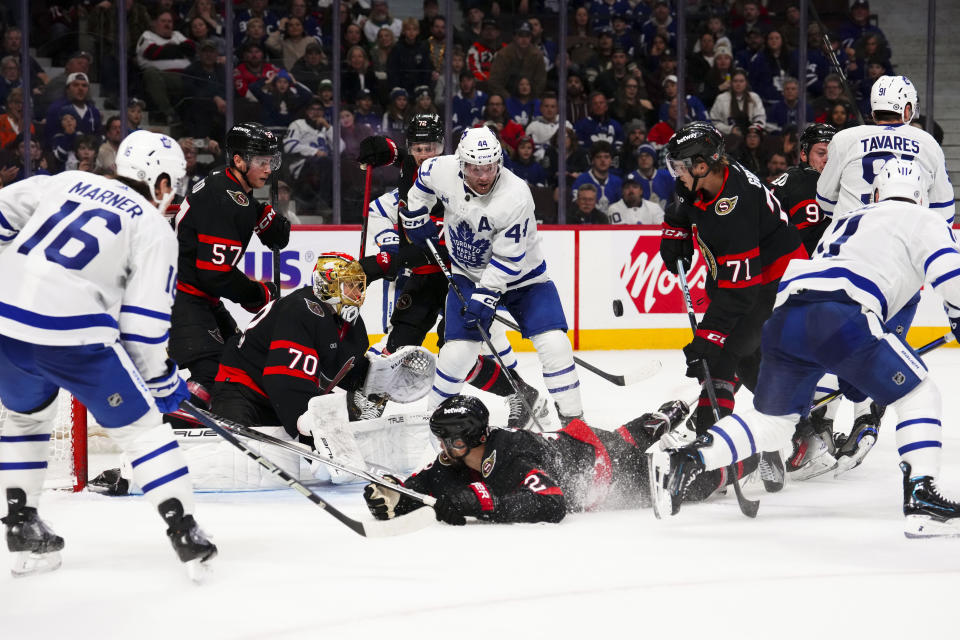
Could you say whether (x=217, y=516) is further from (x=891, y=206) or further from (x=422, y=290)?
(x=891, y=206)

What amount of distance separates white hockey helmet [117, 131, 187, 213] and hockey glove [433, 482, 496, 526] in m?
1.12

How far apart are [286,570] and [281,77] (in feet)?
18.2

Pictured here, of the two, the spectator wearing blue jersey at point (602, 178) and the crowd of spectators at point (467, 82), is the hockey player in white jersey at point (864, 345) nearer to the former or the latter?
the crowd of spectators at point (467, 82)

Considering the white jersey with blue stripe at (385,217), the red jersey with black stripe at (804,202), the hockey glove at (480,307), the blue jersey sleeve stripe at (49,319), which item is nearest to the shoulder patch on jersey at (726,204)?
the hockey glove at (480,307)

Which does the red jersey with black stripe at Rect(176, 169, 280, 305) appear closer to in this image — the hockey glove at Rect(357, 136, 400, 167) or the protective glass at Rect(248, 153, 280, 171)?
the protective glass at Rect(248, 153, 280, 171)

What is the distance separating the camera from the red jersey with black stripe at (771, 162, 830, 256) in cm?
524

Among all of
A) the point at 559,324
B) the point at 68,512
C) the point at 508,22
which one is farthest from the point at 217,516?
the point at 508,22

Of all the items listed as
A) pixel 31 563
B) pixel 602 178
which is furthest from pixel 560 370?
pixel 602 178

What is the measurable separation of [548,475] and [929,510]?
1036 millimetres

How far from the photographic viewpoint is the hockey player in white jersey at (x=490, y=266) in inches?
173

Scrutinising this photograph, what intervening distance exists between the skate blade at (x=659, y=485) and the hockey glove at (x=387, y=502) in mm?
662

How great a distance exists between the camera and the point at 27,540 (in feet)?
9.53

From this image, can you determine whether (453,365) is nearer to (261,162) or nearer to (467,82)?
(261,162)

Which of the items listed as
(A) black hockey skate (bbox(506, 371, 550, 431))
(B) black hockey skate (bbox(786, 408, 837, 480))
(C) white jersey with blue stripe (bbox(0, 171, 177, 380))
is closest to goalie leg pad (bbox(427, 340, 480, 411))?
(A) black hockey skate (bbox(506, 371, 550, 431))
